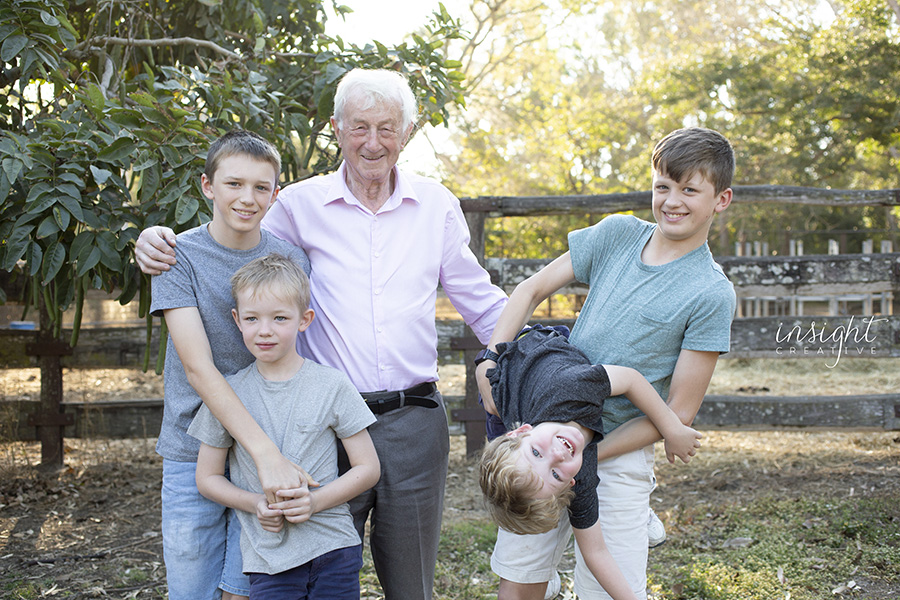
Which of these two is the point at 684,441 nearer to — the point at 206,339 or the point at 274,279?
the point at 274,279

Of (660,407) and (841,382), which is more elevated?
(660,407)

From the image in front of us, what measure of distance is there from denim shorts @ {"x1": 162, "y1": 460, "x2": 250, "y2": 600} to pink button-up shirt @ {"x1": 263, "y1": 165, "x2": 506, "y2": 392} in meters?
0.49

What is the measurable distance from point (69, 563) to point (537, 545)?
2.34 meters

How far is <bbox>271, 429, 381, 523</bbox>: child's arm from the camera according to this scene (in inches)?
73.2

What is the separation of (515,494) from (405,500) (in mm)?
438

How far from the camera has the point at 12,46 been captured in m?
2.85

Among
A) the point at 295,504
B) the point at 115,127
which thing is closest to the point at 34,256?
the point at 115,127

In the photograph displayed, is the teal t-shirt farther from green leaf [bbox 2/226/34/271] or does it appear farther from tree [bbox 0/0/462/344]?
green leaf [bbox 2/226/34/271]

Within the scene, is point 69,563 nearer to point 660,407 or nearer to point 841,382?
point 660,407

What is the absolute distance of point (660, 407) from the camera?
74.7 inches

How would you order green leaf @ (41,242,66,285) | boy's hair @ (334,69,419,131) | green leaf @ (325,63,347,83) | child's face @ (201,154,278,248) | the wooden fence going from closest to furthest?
child's face @ (201,154,278,248)
boy's hair @ (334,69,419,131)
green leaf @ (41,242,66,285)
green leaf @ (325,63,347,83)
the wooden fence

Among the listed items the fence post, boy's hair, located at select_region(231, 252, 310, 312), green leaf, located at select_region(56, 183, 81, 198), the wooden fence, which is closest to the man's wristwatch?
boy's hair, located at select_region(231, 252, 310, 312)

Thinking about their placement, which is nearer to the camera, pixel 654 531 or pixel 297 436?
pixel 297 436

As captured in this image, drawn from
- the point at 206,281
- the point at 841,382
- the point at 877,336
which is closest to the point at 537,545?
the point at 206,281
